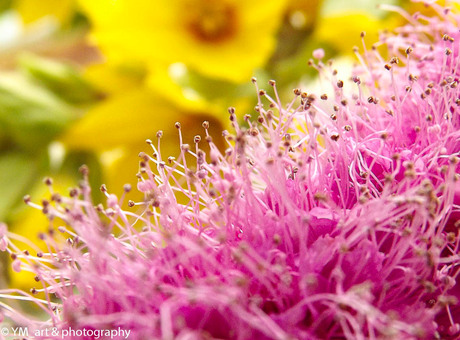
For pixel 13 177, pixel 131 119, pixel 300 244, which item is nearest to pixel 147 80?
pixel 131 119

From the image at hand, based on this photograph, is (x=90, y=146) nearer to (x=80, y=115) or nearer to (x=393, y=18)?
(x=80, y=115)

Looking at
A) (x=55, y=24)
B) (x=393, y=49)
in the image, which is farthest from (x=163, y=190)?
(x=55, y=24)

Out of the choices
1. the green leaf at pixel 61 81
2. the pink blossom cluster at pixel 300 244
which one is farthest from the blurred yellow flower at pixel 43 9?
the pink blossom cluster at pixel 300 244

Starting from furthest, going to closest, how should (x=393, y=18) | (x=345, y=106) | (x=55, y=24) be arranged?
(x=55, y=24) < (x=393, y=18) < (x=345, y=106)

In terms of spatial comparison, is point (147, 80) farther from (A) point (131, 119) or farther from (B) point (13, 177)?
(B) point (13, 177)

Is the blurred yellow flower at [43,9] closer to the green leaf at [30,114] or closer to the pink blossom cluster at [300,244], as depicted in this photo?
the green leaf at [30,114]

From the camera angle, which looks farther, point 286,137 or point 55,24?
point 55,24

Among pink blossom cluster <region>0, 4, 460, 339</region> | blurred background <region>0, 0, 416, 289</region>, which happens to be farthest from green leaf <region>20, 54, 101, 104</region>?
pink blossom cluster <region>0, 4, 460, 339</region>
